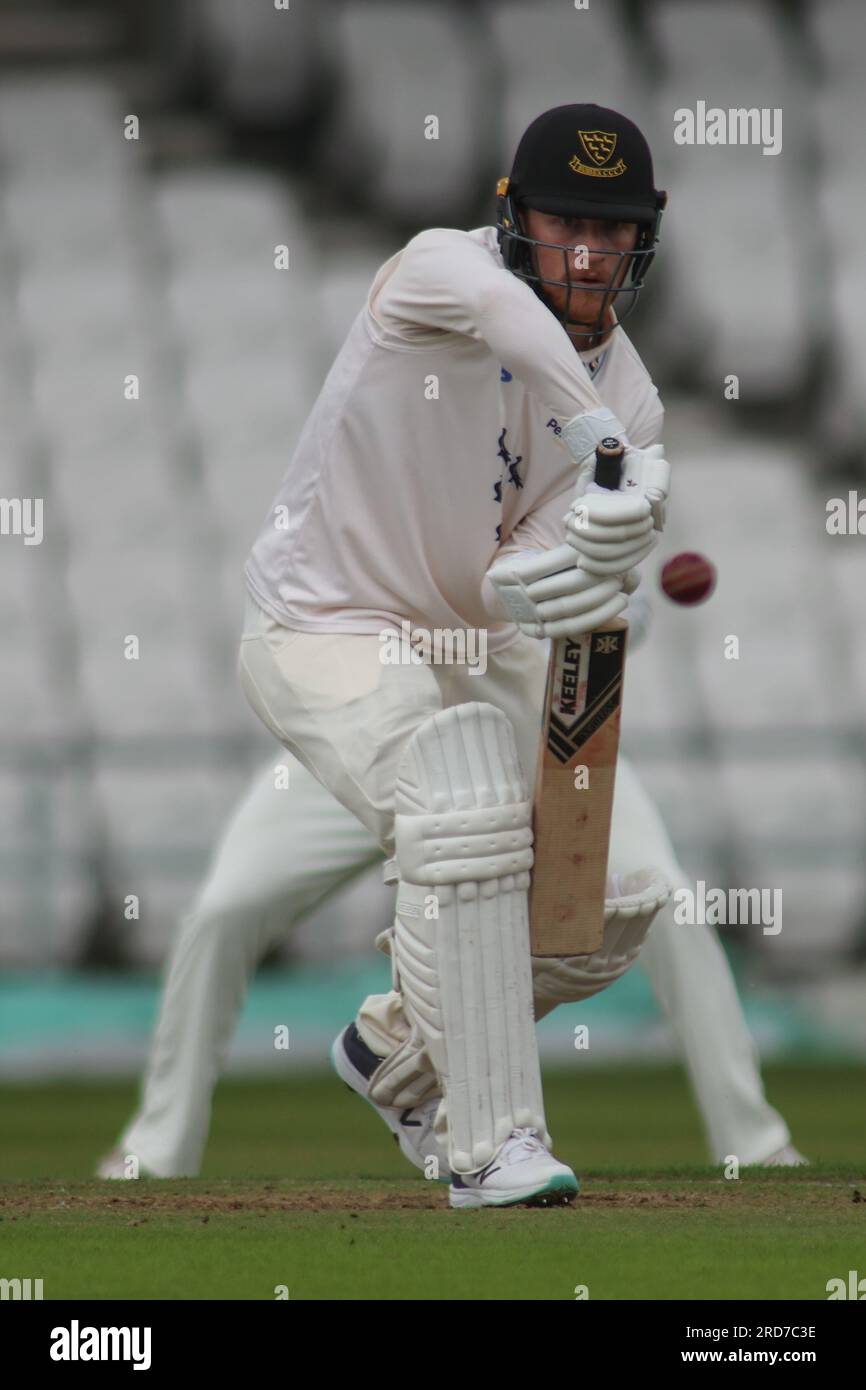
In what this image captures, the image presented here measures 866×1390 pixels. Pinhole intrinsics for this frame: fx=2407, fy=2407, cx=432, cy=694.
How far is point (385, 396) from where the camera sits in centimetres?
396

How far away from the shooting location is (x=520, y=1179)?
362 centimetres

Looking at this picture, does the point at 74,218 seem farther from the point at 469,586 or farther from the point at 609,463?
the point at 609,463

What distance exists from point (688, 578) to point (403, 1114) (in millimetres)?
1316

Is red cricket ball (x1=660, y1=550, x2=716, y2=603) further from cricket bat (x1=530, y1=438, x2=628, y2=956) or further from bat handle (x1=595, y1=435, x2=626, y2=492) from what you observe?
bat handle (x1=595, y1=435, x2=626, y2=492)

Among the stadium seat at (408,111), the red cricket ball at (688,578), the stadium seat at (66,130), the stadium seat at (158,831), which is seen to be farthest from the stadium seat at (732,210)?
the red cricket ball at (688,578)

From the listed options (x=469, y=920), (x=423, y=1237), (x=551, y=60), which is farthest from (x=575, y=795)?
(x=551, y=60)

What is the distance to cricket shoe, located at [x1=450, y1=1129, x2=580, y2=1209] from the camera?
3.63 metres

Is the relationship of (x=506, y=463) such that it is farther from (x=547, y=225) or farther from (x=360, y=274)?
(x=360, y=274)

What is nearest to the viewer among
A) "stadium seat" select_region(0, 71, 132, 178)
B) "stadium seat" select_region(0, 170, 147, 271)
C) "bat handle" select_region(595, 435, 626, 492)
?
"bat handle" select_region(595, 435, 626, 492)

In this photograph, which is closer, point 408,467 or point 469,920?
point 469,920

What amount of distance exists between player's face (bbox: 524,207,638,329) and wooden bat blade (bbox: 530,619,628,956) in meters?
0.58

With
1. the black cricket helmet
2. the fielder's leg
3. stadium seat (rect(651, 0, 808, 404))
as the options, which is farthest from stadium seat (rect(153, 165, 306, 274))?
the black cricket helmet

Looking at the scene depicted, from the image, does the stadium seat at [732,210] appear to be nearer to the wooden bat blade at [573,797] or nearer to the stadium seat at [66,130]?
the stadium seat at [66,130]
